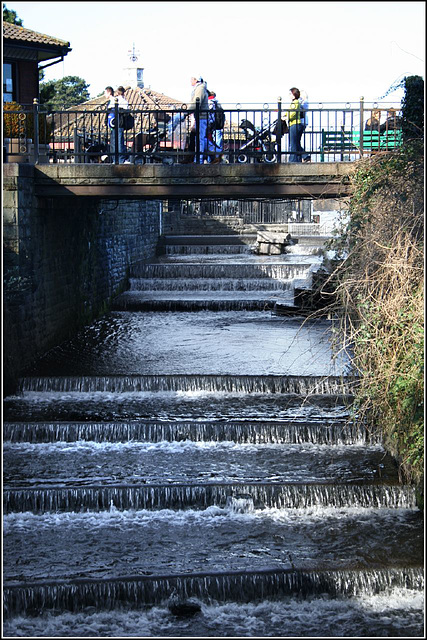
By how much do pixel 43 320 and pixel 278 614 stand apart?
1050cm

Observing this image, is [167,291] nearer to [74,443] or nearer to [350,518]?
[74,443]

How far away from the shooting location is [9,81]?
84.5ft

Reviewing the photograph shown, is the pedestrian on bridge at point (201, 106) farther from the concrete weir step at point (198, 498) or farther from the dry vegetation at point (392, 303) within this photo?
the concrete weir step at point (198, 498)

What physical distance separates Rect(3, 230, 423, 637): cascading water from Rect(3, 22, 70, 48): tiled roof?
10119 millimetres

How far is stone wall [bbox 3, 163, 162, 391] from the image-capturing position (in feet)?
54.7

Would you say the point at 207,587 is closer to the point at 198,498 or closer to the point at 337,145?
the point at 198,498

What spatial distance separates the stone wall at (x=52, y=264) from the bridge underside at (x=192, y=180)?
64 centimetres

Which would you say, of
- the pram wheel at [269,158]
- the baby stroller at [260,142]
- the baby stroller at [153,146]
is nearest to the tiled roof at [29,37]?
the baby stroller at [153,146]

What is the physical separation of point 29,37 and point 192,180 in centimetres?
995

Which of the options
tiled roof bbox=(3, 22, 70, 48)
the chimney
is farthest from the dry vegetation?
the chimney

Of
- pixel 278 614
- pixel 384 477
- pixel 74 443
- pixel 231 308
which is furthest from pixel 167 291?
pixel 278 614

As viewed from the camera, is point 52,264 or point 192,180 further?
point 52,264

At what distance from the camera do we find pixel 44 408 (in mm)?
14992

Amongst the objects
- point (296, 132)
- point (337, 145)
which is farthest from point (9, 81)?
point (337, 145)
